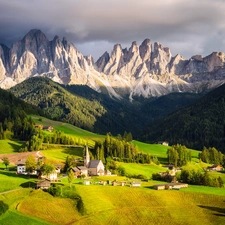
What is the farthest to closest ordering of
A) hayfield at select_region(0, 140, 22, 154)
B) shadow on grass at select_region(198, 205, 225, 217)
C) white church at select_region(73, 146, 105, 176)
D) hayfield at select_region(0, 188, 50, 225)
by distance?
hayfield at select_region(0, 140, 22, 154) < white church at select_region(73, 146, 105, 176) < shadow on grass at select_region(198, 205, 225, 217) < hayfield at select_region(0, 188, 50, 225)

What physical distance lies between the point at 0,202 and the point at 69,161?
5690 cm

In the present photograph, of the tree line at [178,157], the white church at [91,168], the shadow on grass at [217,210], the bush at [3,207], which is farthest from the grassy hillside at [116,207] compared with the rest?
the tree line at [178,157]

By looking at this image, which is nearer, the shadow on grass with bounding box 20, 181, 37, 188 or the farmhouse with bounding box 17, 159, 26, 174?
the shadow on grass with bounding box 20, 181, 37, 188

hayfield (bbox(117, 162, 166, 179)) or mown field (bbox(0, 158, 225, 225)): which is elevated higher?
hayfield (bbox(117, 162, 166, 179))

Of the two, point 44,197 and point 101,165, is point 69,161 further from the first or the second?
point 44,197

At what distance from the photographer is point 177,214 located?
93812mm

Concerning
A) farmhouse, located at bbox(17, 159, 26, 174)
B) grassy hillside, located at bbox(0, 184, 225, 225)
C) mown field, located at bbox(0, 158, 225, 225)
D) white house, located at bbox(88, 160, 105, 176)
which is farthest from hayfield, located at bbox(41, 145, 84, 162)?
grassy hillside, located at bbox(0, 184, 225, 225)

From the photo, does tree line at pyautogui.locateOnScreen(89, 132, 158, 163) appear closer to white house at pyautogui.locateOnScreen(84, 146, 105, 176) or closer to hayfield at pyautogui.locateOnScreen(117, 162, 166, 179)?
hayfield at pyautogui.locateOnScreen(117, 162, 166, 179)

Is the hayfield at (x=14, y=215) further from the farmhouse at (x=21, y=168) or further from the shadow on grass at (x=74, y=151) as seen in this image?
the shadow on grass at (x=74, y=151)

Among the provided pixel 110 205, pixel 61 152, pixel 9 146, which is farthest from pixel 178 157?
pixel 110 205

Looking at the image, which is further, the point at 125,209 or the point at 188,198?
the point at 188,198

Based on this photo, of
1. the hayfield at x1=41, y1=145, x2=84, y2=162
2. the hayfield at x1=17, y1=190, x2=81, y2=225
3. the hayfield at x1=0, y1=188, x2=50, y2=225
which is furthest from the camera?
the hayfield at x1=41, y1=145, x2=84, y2=162

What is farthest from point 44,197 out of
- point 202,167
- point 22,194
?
point 202,167

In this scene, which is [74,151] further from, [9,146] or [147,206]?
[147,206]
